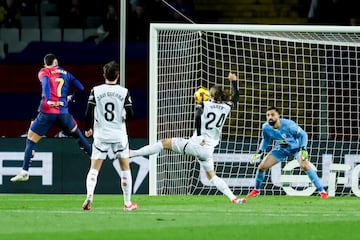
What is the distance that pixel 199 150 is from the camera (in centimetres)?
1856

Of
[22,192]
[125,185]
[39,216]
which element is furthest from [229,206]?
[22,192]

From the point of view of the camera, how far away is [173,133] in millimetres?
22188

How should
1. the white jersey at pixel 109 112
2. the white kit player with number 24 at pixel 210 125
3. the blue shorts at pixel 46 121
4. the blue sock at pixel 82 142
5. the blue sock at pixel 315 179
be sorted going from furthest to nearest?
the blue sock at pixel 315 179, the blue sock at pixel 82 142, the blue shorts at pixel 46 121, the white kit player with number 24 at pixel 210 125, the white jersey at pixel 109 112

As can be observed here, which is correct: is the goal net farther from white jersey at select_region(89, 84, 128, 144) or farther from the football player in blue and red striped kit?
white jersey at select_region(89, 84, 128, 144)

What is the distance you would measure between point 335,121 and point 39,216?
891cm

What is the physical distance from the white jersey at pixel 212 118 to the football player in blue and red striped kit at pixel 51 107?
2.51 meters

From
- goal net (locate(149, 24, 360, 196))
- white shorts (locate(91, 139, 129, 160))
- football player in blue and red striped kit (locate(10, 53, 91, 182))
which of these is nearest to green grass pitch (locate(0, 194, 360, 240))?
white shorts (locate(91, 139, 129, 160))

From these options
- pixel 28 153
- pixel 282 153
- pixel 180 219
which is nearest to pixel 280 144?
pixel 282 153

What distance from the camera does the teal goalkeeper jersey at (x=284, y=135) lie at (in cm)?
2113

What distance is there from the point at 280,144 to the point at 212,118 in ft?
10.2

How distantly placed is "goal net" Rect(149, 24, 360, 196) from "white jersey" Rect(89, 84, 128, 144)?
496cm

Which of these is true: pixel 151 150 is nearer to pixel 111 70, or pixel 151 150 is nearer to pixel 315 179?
pixel 315 179

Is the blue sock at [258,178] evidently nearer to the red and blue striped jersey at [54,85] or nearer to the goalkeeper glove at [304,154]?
the goalkeeper glove at [304,154]

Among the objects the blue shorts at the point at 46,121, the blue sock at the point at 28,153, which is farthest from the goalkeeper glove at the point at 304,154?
the blue sock at the point at 28,153
